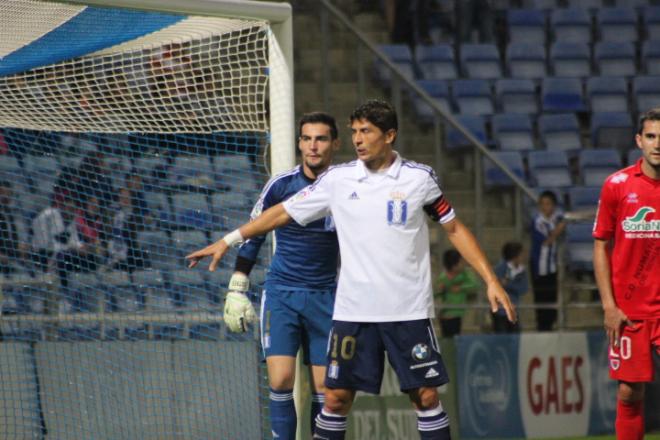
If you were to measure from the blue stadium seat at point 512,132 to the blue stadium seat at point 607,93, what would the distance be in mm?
1172

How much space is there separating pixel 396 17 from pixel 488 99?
152cm

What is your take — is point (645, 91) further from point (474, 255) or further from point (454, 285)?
point (474, 255)

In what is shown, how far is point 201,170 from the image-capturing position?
962 centimetres

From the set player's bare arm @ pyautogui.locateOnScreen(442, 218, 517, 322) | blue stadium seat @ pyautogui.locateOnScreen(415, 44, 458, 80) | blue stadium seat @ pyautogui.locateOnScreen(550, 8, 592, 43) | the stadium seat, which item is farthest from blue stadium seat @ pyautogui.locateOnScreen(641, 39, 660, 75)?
player's bare arm @ pyautogui.locateOnScreen(442, 218, 517, 322)

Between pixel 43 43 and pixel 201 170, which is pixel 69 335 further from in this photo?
pixel 43 43

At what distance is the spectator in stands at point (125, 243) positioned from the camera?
9722 mm

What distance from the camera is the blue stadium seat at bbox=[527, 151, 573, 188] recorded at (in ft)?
48.2

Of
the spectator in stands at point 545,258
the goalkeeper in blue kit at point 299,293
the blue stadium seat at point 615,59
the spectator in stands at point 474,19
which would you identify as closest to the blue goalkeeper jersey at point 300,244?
the goalkeeper in blue kit at point 299,293

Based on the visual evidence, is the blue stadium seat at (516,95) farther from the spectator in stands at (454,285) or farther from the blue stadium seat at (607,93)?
the spectator in stands at (454,285)

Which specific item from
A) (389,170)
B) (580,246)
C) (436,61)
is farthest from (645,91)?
(389,170)

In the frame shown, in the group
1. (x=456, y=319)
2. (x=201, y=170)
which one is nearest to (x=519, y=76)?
(x=456, y=319)

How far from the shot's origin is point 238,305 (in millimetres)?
7434

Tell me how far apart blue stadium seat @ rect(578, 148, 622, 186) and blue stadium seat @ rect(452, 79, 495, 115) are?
1.23 meters

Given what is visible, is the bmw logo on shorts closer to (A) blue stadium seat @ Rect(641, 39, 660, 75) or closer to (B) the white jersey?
(B) the white jersey
